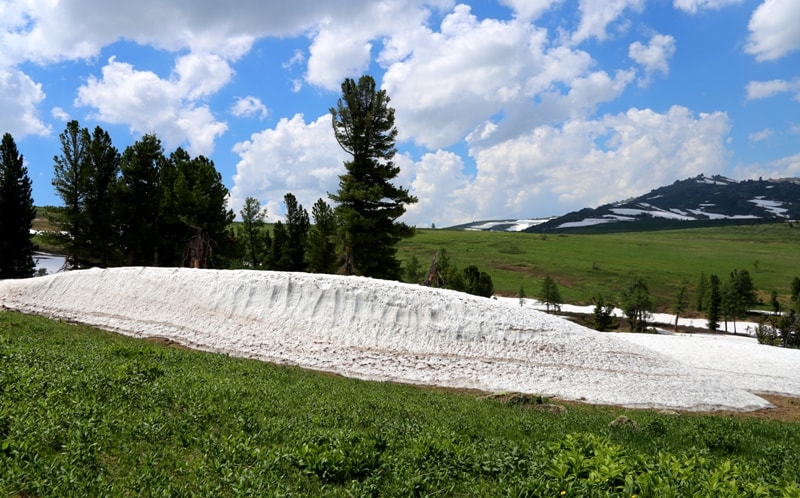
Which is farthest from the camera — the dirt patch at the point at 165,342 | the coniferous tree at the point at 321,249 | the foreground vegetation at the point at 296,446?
the coniferous tree at the point at 321,249

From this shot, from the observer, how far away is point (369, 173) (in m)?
45.6

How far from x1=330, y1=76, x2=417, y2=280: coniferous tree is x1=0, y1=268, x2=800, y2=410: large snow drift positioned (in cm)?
1610

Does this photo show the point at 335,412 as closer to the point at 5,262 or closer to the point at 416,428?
the point at 416,428

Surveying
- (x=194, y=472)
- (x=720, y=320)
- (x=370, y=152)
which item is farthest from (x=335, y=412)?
(x=720, y=320)

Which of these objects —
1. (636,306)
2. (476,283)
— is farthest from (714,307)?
(476,283)

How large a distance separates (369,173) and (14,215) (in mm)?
38161

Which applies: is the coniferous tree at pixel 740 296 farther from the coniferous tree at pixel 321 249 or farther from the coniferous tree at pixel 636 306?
the coniferous tree at pixel 321 249

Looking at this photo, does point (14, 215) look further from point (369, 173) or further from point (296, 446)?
point (296, 446)

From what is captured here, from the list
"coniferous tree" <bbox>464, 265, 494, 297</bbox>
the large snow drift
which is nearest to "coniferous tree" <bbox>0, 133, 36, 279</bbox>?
the large snow drift

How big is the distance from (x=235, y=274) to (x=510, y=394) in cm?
1928

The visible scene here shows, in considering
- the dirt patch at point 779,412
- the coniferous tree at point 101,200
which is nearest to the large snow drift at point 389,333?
the dirt patch at point 779,412

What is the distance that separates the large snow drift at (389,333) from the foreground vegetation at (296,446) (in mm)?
9764

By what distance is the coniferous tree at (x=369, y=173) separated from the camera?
145 ft

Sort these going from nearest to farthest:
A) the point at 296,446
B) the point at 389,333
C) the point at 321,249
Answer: the point at 296,446 < the point at 389,333 < the point at 321,249
